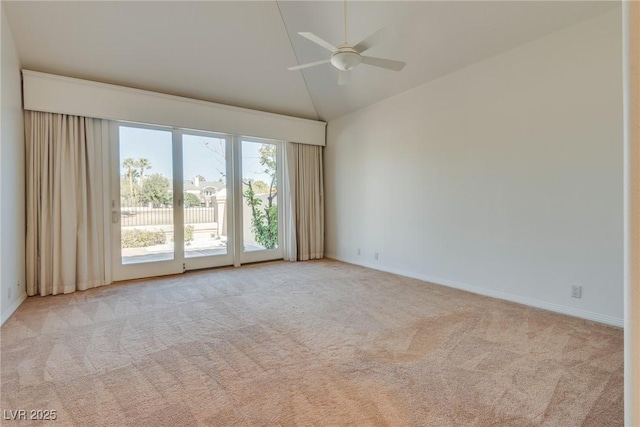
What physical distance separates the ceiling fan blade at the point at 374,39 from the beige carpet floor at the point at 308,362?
2.59 metres

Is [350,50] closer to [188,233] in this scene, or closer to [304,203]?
[304,203]

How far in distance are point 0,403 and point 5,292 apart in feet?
6.08

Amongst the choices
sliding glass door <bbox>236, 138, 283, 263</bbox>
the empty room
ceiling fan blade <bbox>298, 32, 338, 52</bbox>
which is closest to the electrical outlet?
the empty room

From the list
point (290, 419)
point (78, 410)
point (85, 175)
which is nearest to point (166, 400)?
point (78, 410)

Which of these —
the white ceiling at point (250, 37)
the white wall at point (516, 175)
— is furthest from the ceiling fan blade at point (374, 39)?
the white wall at point (516, 175)

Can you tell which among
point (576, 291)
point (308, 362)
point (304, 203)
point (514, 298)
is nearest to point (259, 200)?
point (304, 203)

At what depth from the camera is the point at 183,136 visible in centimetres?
502

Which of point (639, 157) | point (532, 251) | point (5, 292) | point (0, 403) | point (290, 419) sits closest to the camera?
point (639, 157)

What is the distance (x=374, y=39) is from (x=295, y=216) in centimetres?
381

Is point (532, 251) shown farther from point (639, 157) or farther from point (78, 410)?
point (78, 410)

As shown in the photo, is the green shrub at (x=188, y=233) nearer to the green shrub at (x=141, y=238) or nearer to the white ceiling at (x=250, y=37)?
the green shrub at (x=141, y=238)

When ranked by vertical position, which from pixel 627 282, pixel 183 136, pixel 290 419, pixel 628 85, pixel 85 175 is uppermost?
pixel 183 136

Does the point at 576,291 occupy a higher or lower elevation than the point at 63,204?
lower

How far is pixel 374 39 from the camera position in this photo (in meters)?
2.77
